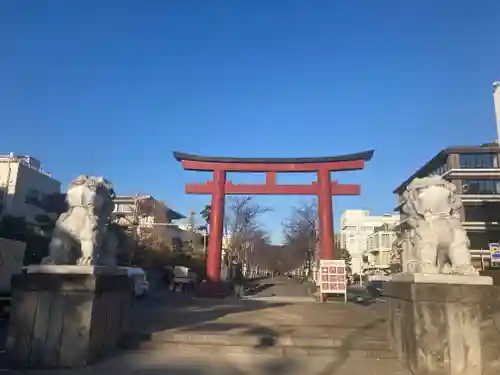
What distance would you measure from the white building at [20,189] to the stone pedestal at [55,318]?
27521 mm

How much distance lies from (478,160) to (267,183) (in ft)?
98.8

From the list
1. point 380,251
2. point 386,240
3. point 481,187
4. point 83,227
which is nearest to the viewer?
point 83,227

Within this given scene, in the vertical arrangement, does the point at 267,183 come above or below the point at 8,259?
above

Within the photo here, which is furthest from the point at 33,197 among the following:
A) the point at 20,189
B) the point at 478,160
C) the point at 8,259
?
the point at 478,160

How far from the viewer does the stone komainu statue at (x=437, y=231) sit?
212 inches

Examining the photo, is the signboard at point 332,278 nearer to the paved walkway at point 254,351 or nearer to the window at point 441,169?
the paved walkway at point 254,351

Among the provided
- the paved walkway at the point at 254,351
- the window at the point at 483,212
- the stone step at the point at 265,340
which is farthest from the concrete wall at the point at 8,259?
the window at the point at 483,212

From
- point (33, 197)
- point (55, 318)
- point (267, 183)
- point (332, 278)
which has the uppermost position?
point (33, 197)

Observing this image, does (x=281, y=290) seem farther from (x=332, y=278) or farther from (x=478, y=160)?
(x=478, y=160)

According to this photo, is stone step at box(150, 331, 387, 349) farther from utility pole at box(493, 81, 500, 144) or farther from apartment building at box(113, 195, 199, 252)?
utility pole at box(493, 81, 500, 144)

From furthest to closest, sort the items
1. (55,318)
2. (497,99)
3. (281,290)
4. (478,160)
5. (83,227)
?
(478,160) < (497,99) < (281,290) < (83,227) < (55,318)

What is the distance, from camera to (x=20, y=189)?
103ft

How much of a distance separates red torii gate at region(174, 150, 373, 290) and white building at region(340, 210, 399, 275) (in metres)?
49.2

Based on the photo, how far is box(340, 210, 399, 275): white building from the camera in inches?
2616
